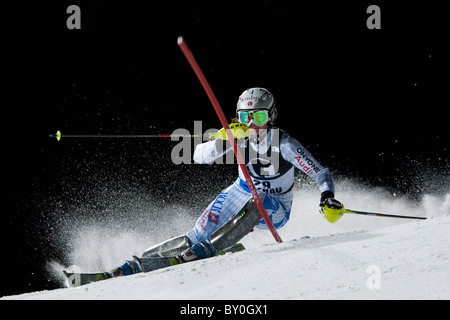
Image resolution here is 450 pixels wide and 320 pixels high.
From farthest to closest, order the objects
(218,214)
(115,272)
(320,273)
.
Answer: (218,214), (115,272), (320,273)

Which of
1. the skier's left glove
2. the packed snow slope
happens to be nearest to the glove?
the skier's left glove

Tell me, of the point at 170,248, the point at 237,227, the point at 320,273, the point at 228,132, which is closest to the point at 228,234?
the point at 237,227

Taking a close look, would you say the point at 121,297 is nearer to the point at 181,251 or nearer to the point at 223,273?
the point at 223,273

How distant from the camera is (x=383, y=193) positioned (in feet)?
21.5

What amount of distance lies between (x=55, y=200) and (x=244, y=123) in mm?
3805

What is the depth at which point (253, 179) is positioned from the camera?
13.7ft

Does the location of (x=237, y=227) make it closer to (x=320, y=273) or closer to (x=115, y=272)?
(x=115, y=272)

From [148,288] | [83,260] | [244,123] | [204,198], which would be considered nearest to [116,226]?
[83,260]

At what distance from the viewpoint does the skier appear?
3.92m

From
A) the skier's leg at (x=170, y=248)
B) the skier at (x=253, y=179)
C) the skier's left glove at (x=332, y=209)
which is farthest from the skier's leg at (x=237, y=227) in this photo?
the skier's left glove at (x=332, y=209)

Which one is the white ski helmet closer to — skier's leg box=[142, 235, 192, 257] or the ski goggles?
the ski goggles

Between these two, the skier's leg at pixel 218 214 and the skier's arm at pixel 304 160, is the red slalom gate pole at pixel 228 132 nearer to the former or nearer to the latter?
the skier's leg at pixel 218 214

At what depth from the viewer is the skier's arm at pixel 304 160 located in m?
3.86

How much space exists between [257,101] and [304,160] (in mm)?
573
